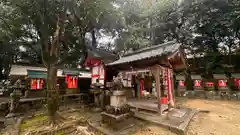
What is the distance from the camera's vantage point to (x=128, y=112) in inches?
210

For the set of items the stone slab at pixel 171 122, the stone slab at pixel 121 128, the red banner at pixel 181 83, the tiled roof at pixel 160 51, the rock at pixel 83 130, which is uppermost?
the tiled roof at pixel 160 51

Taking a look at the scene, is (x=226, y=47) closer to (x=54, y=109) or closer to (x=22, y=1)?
(x=54, y=109)

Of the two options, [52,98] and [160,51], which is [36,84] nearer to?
[52,98]

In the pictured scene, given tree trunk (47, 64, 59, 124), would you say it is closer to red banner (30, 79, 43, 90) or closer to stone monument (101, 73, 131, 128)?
stone monument (101, 73, 131, 128)

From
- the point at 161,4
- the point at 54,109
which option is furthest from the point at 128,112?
the point at 161,4

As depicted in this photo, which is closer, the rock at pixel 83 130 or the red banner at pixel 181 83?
the rock at pixel 83 130

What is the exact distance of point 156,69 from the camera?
635 centimetres

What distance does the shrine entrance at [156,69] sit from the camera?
614 cm

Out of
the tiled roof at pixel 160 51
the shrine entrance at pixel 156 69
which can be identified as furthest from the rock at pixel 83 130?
the tiled roof at pixel 160 51

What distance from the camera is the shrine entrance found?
6145 mm

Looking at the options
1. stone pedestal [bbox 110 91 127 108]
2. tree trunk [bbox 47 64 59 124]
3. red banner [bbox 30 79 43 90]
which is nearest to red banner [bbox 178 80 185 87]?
stone pedestal [bbox 110 91 127 108]

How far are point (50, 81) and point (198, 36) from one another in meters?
18.3

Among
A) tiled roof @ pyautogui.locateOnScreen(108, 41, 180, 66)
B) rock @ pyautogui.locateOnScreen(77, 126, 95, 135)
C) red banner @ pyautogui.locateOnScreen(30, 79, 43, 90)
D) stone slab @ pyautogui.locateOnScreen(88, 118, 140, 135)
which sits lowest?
rock @ pyautogui.locateOnScreen(77, 126, 95, 135)

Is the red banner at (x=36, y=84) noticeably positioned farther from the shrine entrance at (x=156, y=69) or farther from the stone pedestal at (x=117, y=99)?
the stone pedestal at (x=117, y=99)
